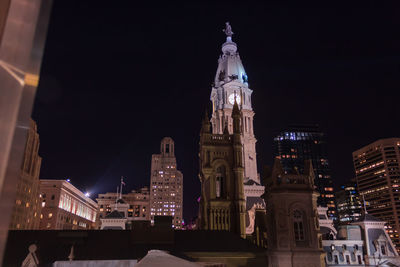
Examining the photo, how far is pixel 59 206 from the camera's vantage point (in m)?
132

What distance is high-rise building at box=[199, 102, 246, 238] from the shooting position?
46.2 metres

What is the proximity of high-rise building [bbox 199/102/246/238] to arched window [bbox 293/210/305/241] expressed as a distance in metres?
14.5

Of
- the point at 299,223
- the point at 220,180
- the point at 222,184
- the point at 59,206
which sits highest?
the point at 59,206

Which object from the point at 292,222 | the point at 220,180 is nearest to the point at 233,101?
the point at 220,180

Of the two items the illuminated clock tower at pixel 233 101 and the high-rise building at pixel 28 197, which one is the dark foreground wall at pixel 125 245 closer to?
the illuminated clock tower at pixel 233 101

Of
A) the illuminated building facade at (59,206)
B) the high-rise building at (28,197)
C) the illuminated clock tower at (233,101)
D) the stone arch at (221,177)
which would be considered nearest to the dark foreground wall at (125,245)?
the stone arch at (221,177)

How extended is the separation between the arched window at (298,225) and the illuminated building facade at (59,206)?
118m

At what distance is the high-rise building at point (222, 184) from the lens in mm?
46188

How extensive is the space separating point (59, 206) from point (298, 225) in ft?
405

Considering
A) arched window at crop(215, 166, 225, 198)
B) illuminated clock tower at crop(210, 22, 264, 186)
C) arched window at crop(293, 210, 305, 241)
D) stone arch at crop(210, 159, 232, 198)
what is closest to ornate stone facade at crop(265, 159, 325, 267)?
arched window at crop(293, 210, 305, 241)

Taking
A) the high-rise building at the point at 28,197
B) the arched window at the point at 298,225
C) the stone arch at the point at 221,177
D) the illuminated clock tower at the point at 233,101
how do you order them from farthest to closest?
the high-rise building at the point at 28,197
the illuminated clock tower at the point at 233,101
the stone arch at the point at 221,177
the arched window at the point at 298,225

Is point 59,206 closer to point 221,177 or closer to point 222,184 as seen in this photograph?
point 221,177

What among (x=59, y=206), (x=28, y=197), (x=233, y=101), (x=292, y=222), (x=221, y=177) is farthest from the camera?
(x=59, y=206)

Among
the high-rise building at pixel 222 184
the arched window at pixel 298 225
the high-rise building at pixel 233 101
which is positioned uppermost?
the high-rise building at pixel 233 101
